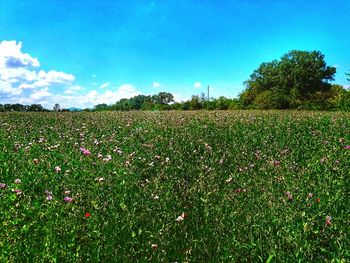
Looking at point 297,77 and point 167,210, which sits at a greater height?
point 297,77

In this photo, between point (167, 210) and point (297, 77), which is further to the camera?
point (297, 77)

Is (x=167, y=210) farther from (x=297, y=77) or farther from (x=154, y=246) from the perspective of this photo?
(x=297, y=77)

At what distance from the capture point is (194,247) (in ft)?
11.4

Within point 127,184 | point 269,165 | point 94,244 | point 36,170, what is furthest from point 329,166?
Result: point 36,170

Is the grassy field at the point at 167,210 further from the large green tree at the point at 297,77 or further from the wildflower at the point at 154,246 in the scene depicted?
the large green tree at the point at 297,77

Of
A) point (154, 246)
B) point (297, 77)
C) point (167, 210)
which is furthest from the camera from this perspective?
point (297, 77)

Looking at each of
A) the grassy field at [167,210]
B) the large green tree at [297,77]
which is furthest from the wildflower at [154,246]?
the large green tree at [297,77]

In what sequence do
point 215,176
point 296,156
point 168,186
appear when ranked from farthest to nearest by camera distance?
point 296,156 < point 215,176 < point 168,186

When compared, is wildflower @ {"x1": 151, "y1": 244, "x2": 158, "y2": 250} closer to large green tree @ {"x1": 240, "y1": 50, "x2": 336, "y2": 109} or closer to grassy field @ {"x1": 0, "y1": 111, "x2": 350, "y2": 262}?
grassy field @ {"x1": 0, "y1": 111, "x2": 350, "y2": 262}

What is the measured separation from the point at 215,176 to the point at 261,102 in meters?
51.6

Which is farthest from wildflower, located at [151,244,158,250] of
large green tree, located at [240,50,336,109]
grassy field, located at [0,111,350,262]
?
large green tree, located at [240,50,336,109]

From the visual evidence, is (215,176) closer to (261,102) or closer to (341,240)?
(341,240)

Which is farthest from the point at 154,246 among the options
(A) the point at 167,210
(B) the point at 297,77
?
(B) the point at 297,77

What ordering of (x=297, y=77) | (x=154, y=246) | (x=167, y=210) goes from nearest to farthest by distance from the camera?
(x=154, y=246) → (x=167, y=210) → (x=297, y=77)
